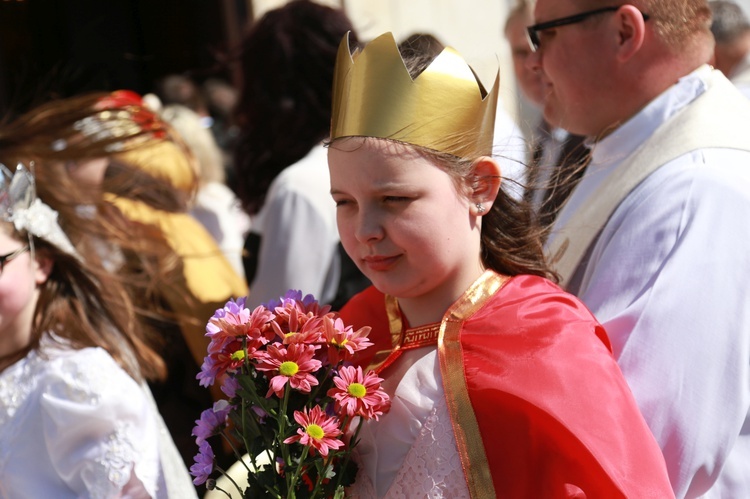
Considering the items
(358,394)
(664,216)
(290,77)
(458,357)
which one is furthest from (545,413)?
(290,77)

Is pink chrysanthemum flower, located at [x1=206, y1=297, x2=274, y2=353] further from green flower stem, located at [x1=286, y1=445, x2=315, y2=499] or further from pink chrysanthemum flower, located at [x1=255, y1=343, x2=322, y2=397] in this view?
green flower stem, located at [x1=286, y1=445, x2=315, y2=499]

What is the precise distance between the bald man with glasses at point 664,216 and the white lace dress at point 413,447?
46 centimetres

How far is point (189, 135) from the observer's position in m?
6.12

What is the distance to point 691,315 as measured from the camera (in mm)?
2264

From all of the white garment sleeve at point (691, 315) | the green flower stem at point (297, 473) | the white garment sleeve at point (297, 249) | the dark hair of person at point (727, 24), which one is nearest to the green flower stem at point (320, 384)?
the green flower stem at point (297, 473)

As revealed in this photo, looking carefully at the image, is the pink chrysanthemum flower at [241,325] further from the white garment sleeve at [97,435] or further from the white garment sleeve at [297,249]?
the white garment sleeve at [297,249]

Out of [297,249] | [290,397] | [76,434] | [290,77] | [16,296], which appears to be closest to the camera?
[290,397]

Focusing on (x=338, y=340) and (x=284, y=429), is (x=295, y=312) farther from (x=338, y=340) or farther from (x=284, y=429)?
(x=284, y=429)

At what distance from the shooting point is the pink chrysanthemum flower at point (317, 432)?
1.92 m

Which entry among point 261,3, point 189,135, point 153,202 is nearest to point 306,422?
point 153,202

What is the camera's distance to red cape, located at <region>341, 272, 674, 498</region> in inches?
75.0

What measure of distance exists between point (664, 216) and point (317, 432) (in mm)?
966

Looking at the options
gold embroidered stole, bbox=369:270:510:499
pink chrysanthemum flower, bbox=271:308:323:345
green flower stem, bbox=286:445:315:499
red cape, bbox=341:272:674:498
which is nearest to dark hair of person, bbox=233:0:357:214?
gold embroidered stole, bbox=369:270:510:499

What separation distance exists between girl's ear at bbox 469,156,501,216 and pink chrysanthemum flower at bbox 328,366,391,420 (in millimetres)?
411
